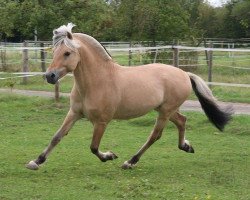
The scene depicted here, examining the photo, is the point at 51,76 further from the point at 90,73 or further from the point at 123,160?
the point at 123,160

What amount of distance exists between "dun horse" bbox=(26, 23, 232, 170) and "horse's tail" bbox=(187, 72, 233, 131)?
0.29 metres

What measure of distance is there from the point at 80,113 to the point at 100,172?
79cm

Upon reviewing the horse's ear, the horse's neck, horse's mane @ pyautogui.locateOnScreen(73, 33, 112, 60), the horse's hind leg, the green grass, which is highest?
the horse's ear

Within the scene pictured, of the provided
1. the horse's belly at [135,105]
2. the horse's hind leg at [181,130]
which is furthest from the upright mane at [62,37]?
the horse's hind leg at [181,130]

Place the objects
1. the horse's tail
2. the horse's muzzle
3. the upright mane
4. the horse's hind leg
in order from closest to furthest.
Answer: the horse's muzzle, the upright mane, the horse's hind leg, the horse's tail

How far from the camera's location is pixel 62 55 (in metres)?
5.98

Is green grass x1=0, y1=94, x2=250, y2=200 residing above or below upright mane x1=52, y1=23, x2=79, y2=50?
below

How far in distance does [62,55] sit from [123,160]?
2033mm

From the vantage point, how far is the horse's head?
5875 mm

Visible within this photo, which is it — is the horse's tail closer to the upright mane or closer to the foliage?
the upright mane

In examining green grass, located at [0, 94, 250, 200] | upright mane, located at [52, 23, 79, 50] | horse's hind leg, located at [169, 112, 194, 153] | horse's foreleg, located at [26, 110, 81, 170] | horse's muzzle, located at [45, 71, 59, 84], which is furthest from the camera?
horse's hind leg, located at [169, 112, 194, 153]

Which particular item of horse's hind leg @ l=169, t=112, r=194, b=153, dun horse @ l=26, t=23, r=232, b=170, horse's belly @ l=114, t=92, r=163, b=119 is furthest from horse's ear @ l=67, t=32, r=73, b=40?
horse's hind leg @ l=169, t=112, r=194, b=153

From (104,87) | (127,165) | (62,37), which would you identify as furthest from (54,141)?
(62,37)

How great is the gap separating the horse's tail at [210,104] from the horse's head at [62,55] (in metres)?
2.26
